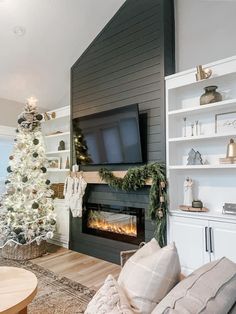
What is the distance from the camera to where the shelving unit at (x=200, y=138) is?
9.81 feet

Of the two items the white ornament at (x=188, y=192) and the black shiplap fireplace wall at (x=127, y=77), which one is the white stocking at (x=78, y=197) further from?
the white ornament at (x=188, y=192)

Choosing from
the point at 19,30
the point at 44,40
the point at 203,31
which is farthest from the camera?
the point at 44,40

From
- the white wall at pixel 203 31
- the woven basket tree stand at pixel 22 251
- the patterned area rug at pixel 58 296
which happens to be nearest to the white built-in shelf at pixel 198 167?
the white wall at pixel 203 31

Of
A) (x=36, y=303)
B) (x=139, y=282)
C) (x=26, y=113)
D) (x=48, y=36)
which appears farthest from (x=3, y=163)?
(x=139, y=282)

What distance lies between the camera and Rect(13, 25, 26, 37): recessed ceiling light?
3768mm

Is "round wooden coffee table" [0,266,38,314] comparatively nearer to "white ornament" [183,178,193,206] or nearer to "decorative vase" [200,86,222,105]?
"white ornament" [183,178,193,206]

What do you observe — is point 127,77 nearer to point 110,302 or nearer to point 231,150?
point 231,150

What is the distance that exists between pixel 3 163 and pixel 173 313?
4.86m

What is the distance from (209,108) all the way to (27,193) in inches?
119

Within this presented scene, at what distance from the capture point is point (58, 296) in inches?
106

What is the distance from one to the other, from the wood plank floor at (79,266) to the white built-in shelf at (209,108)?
222 centimetres

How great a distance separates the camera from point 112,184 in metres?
3.64

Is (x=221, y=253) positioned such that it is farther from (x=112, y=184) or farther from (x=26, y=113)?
(x=26, y=113)

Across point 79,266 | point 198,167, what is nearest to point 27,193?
point 79,266
